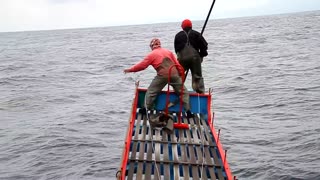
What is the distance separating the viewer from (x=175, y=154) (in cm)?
796

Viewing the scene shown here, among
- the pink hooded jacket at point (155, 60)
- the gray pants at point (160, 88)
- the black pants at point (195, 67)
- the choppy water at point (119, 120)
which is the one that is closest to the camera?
the pink hooded jacket at point (155, 60)

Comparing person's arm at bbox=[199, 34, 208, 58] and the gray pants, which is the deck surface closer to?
the gray pants

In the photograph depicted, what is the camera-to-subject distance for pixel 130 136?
834 cm

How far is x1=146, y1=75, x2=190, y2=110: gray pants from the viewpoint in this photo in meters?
9.66

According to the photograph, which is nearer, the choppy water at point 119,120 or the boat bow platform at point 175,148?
the boat bow platform at point 175,148

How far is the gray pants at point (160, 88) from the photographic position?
380 inches

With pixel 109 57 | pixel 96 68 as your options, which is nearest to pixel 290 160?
pixel 96 68

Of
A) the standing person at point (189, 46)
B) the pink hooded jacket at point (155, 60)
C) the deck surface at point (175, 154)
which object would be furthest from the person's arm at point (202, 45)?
the deck surface at point (175, 154)

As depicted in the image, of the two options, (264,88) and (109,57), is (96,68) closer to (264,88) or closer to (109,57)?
(109,57)

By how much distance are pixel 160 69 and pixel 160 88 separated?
1.63 feet

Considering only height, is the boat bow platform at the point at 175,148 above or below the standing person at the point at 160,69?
below

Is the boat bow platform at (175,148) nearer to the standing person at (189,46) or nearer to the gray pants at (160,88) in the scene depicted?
the gray pants at (160,88)

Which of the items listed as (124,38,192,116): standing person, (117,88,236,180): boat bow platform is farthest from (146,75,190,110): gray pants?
(117,88,236,180): boat bow platform

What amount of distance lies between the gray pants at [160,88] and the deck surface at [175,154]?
0.41 meters
